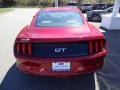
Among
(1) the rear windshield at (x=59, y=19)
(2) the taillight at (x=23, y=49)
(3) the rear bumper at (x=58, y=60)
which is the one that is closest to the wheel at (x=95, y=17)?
(1) the rear windshield at (x=59, y=19)

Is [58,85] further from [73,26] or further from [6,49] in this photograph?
[6,49]

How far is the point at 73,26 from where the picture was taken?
639cm

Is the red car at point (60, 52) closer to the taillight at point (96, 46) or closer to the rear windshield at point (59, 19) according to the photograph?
the taillight at point (96, 46)

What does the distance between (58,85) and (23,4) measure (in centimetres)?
5588

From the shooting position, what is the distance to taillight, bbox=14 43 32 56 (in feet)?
18.0

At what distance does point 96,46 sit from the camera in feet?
18.2

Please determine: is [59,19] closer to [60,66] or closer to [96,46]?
[96,46]

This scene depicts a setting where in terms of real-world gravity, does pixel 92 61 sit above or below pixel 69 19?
below

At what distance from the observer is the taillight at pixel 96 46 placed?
5.51 m

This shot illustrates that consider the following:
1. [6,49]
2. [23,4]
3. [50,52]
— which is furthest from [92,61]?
[23,4]

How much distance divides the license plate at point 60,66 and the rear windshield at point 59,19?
138cm

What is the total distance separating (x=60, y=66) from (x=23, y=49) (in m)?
0.81

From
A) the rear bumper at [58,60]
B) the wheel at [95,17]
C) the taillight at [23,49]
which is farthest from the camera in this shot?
the wheel at [95,17]

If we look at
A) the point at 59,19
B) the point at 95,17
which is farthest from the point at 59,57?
the point at 95,17
